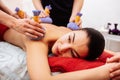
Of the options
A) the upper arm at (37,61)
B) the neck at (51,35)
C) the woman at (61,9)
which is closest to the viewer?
the upper arm at (37,61)

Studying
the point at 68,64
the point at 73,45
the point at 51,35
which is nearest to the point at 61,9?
the point at 51,35

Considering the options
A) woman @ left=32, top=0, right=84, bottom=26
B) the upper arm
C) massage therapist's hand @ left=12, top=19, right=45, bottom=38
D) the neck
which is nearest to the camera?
the upper arm

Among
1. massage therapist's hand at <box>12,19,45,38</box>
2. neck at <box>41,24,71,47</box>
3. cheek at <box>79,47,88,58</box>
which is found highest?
massage therapist's hand at <box>12,19,45,38</box>

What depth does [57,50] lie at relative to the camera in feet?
3.76

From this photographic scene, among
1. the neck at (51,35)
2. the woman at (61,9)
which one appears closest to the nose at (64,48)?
the neck at (51,35)

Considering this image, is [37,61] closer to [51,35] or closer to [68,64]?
[68,64]

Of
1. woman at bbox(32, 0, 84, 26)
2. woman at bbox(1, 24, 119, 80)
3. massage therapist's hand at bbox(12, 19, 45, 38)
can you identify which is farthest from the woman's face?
woman at bbox(32, 0, 84, 26)

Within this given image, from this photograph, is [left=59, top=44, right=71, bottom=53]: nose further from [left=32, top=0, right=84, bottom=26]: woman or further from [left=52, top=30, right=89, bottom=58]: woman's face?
[left=32, top=0, right=84, bottom=26]: woman

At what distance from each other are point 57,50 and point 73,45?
0.33ft

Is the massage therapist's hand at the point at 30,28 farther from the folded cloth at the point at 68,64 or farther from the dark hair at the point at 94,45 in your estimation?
the dark hair at the point at 94,45

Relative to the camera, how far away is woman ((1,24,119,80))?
93 centimetres

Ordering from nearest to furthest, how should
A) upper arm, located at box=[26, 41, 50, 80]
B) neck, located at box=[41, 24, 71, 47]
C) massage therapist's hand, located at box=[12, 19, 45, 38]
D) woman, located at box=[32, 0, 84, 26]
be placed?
1. upper arm, located at box=[26, 41, 50, 80]
2. massage therapist's hand, located at box=[12, 19, 45, 38]
3. neck, located at box=[41, 24, 71, 47]
4. woman, located at box=[32, 0, 84, 26]

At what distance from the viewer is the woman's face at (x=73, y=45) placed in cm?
110

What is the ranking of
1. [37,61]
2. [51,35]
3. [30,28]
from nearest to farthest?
[37,61], [30,28], [51,35]
